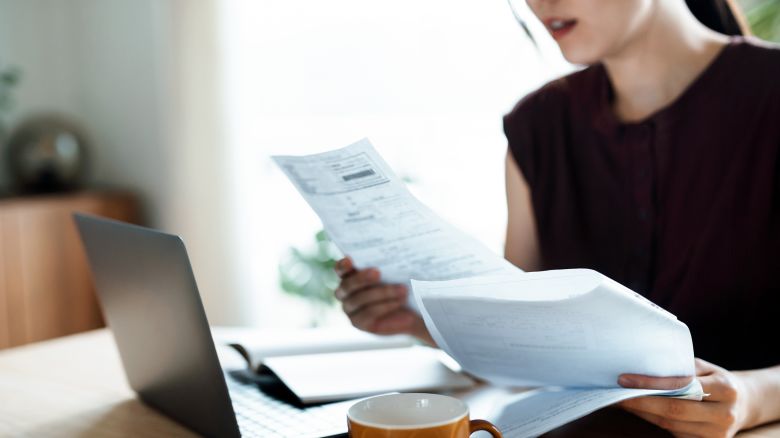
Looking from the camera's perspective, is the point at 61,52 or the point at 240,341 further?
the point at 61,52

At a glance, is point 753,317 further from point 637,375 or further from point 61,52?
point 61,52

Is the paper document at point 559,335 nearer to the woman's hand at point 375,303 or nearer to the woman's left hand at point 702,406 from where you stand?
the woman's left hand at point 702,406

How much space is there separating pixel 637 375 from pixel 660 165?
517 millimetres

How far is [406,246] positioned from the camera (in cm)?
99

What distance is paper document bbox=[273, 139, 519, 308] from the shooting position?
2.87ft

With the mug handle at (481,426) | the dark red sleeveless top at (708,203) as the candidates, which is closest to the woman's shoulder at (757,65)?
the dark red sleeveless top at (708,203)

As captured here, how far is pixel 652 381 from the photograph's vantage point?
77 cm

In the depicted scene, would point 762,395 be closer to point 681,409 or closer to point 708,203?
point 681,409

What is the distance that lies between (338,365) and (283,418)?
17 cm

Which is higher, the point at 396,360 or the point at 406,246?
the point at 406,246

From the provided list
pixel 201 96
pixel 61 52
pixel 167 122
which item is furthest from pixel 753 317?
pixel 61 52

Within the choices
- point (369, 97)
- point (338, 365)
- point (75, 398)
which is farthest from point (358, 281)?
point (369, 97)

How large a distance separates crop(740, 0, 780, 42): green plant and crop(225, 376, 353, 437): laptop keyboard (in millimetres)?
1378

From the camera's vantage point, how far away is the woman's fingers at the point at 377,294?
1.13m
